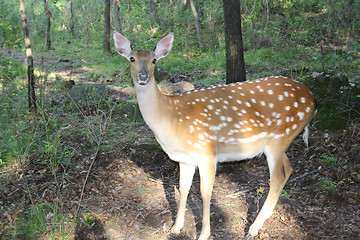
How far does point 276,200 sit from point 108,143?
3160 millimetres

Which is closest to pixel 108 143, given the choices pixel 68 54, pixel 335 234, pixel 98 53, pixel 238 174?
pixel 238 174

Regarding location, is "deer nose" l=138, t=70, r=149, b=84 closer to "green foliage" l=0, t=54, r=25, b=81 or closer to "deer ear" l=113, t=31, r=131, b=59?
"deer ear" l=113, t=31, r=131, b=59

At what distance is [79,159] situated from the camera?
18.9ft

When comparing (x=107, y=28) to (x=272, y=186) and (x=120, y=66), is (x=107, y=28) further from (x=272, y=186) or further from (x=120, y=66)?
(x=272, y=186)

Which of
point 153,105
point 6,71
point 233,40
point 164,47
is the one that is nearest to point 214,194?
point 153,105

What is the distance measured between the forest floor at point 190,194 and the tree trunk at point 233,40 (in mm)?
1816

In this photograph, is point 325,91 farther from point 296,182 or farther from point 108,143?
point 108,143

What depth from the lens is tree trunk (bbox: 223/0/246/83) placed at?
6.54m

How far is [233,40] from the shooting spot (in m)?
6.69

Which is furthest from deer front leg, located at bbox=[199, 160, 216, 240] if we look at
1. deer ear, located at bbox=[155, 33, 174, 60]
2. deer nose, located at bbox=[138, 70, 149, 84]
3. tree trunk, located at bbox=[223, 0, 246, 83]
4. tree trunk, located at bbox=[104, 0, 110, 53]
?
tree trunk, located at bbox=[104, 0, 110, 53]

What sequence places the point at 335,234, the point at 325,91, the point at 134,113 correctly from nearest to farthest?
the point at 335,234
the point at 325,91
the point at 134,113

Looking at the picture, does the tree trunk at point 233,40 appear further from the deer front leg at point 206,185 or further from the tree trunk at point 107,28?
the tree trunk at point 107,28

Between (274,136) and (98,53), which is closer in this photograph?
(274,136)

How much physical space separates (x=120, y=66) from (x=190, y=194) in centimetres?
937
